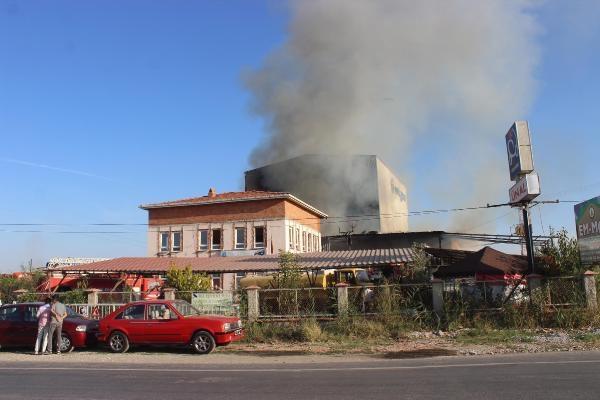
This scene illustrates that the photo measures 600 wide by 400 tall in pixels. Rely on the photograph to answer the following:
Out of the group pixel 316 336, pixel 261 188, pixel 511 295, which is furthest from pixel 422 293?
pixel 261 188

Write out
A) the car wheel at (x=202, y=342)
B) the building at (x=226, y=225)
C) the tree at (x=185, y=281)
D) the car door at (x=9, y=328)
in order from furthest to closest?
the building at (x=226, y=225)
the tree at (x=185, y=281)
the car door at (x=9, y=328)
the car wheel at (x=202, y=342)

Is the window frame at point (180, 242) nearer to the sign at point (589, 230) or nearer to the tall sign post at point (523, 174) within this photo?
the tall sign post at point (523, 174)

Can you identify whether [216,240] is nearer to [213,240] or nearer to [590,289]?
[213,240]

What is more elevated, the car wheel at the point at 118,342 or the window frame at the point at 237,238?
the window frame at the point at 237,238

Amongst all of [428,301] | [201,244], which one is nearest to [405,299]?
[428,301]

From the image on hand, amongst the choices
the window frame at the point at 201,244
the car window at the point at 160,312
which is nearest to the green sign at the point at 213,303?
the car window at the point at 160,312

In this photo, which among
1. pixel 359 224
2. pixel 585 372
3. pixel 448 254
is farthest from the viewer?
pixel 359 224

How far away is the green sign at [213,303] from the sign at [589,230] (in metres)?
11.7

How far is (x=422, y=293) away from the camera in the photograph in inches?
669

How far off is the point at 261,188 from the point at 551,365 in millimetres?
50645

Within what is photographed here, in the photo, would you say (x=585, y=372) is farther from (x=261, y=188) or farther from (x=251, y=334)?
(x=261, y=188)

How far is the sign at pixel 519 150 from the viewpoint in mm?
19125

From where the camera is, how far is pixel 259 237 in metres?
42.4

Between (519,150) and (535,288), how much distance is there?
5544 mm
